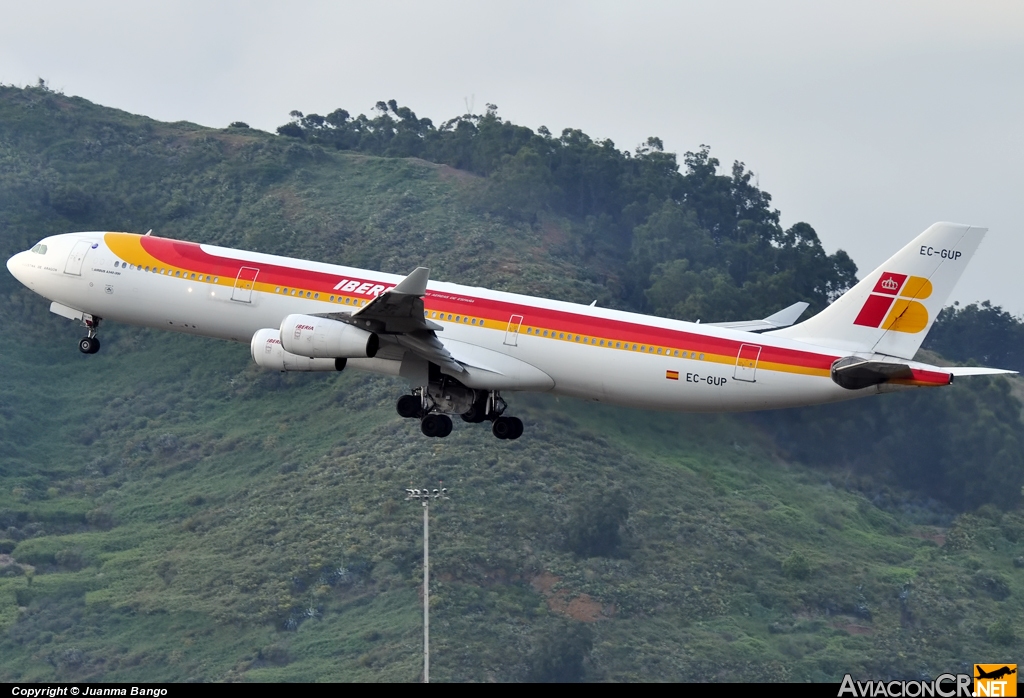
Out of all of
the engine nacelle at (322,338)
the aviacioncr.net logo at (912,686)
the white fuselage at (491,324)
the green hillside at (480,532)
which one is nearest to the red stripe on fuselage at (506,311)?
the white fuselage at (491,324)

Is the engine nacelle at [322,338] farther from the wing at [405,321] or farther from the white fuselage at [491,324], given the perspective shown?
the white fuselage at [491,324]

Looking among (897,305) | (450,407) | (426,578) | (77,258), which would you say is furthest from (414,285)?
(426,578)

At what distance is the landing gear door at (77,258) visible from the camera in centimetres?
5594

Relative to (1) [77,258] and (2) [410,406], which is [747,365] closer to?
(2) [410,406]

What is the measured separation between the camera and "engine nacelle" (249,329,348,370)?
50.8m

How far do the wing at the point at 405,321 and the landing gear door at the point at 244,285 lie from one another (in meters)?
4.91

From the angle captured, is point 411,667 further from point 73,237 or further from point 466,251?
point 466,251

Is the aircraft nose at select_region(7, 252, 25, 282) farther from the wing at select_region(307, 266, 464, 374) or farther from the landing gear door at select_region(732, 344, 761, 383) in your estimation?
the landing gear door at select_region(732, 344, 761, 383)

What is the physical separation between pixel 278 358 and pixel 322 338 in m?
3.06

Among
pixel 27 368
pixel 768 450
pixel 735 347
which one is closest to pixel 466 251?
pixel 27 368

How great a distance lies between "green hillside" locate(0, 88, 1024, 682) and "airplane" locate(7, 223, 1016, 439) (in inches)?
821

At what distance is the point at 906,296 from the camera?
4956 cm

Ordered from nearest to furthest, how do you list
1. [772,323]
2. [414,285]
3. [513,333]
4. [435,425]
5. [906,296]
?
[414,285] → [906,296] → [513,333] → [435,425] → [772,323]

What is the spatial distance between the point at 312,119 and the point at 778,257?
57306mm
